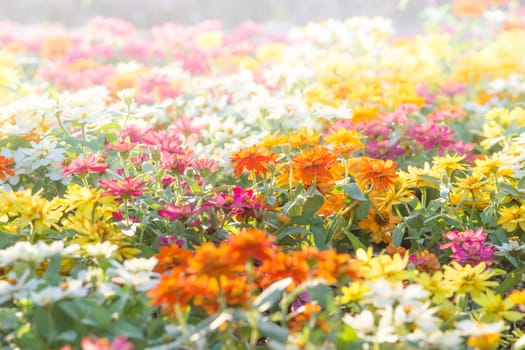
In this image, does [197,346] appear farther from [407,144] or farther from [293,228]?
[407,144]

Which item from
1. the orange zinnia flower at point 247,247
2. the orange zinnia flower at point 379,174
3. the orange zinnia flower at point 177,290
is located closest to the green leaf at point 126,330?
the orange zinnia flower at point 177,290

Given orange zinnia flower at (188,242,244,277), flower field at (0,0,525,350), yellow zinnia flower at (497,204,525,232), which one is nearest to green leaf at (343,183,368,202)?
flower field at (0,0,525,350)

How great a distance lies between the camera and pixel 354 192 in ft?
5.57

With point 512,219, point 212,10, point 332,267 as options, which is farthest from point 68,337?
point 212,10

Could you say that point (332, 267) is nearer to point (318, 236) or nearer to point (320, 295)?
point (320, 295)

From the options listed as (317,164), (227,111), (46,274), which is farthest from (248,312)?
(227,111)

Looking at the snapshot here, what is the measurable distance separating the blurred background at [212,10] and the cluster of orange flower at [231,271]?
752 cm

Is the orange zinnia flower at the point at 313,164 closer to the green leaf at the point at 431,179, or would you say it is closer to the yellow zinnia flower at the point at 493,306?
the green leaf at the point at 431,179

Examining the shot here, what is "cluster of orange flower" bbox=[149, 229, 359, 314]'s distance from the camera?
105cm

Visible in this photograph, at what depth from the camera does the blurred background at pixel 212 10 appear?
8977mm

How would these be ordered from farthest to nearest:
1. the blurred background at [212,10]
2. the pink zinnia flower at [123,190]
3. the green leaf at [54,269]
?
the blurred background at [212,10]
the pink zinnia flower at [123,190]
the green leaf at [54,269]

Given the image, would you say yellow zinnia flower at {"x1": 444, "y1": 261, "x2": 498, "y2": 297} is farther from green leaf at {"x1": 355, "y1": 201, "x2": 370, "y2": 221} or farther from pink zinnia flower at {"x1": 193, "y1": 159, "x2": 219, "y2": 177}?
pink zinnia flower at {"x1": 193, "y1": 159, "x2": 219, "y2": 177}

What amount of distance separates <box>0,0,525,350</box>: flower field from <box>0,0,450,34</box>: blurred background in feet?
19.1

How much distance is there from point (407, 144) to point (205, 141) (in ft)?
2.35
